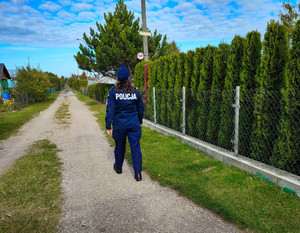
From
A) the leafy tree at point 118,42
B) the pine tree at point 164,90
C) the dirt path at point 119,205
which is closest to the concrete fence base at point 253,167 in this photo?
the dirt path at point 119,205

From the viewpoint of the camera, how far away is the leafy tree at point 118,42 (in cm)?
1370

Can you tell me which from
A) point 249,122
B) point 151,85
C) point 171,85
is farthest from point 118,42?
point 249,122

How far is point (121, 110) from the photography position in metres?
3.64

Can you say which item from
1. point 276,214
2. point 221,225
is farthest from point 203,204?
point 276,214

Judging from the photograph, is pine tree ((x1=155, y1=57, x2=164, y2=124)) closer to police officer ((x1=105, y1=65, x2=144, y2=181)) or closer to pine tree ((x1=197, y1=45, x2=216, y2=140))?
pine tree ((x1=197, y1=45, x2=216, y2=140))

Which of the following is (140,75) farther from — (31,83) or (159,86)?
(31,83)

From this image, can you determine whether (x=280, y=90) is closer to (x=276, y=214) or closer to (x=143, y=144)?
(x=276, y=214)

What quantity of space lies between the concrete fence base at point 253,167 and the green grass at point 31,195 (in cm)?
313

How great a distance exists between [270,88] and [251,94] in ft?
1.30

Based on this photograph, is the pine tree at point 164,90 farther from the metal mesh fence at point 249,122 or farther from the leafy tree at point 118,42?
the leafy tree at point 118,42

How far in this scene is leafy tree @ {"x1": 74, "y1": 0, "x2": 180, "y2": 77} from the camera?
13.7 metres

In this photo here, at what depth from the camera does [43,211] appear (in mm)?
2834

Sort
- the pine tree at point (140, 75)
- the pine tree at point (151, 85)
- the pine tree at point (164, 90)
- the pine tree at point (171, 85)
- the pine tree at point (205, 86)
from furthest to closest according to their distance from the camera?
the pine tree at point (140, 75)
the pine tree at point (151, 85)
the pine tree at point (164, 90)
the pine tree at point (171, 85)
the pine tree at point (205, 86)

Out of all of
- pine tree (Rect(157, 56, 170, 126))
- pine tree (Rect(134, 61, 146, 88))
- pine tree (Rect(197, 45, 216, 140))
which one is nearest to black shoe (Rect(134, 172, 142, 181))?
pine tree (Rect(197, 45, 216, 140))
